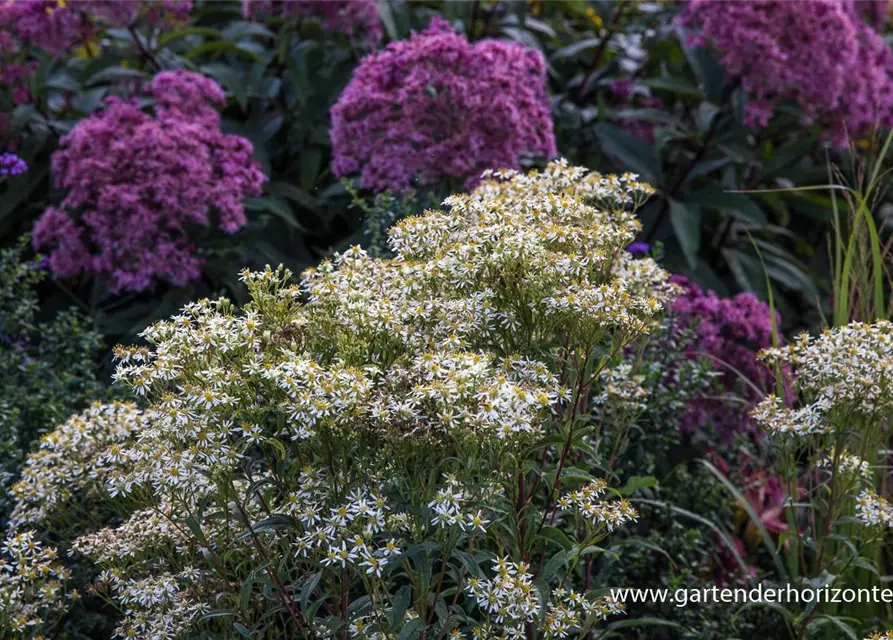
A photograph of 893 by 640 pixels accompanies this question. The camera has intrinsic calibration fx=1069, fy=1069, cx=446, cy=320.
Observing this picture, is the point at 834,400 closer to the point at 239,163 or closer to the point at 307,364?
the point at 307,364

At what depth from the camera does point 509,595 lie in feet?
6.43

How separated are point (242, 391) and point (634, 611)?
158cm

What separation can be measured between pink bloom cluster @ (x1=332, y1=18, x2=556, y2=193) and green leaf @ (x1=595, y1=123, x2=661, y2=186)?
811mm

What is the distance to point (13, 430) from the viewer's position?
2.95m

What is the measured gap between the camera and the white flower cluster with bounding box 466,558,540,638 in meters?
1.97

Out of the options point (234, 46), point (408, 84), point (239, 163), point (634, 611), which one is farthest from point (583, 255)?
point (234, 46)

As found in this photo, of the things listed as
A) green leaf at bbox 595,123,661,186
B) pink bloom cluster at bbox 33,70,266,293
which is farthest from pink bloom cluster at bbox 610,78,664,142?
pink bloom cluster at bbox 33,70,266,293

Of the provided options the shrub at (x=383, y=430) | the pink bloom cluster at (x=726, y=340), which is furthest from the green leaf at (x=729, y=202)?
the shrub at (x=383, y=430)

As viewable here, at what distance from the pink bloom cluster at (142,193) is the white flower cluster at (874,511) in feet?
7.27

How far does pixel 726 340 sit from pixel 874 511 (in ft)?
4.44

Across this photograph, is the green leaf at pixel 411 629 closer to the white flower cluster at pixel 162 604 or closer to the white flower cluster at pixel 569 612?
the white flower cluster at pixel 569 612

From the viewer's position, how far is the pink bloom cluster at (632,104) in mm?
4789

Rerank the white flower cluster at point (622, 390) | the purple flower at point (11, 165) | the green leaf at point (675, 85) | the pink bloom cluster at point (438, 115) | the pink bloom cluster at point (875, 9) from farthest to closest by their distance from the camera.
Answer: the pink bloom cluster at point (875, 9) < the green leaf at point (675, 85) < the purple flower at point (11, 165) < the pink bloom cluster at point (438, 115) < the white flower cluster at point (622, 390)

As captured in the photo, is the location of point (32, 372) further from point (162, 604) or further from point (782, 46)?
point (782, 46)
